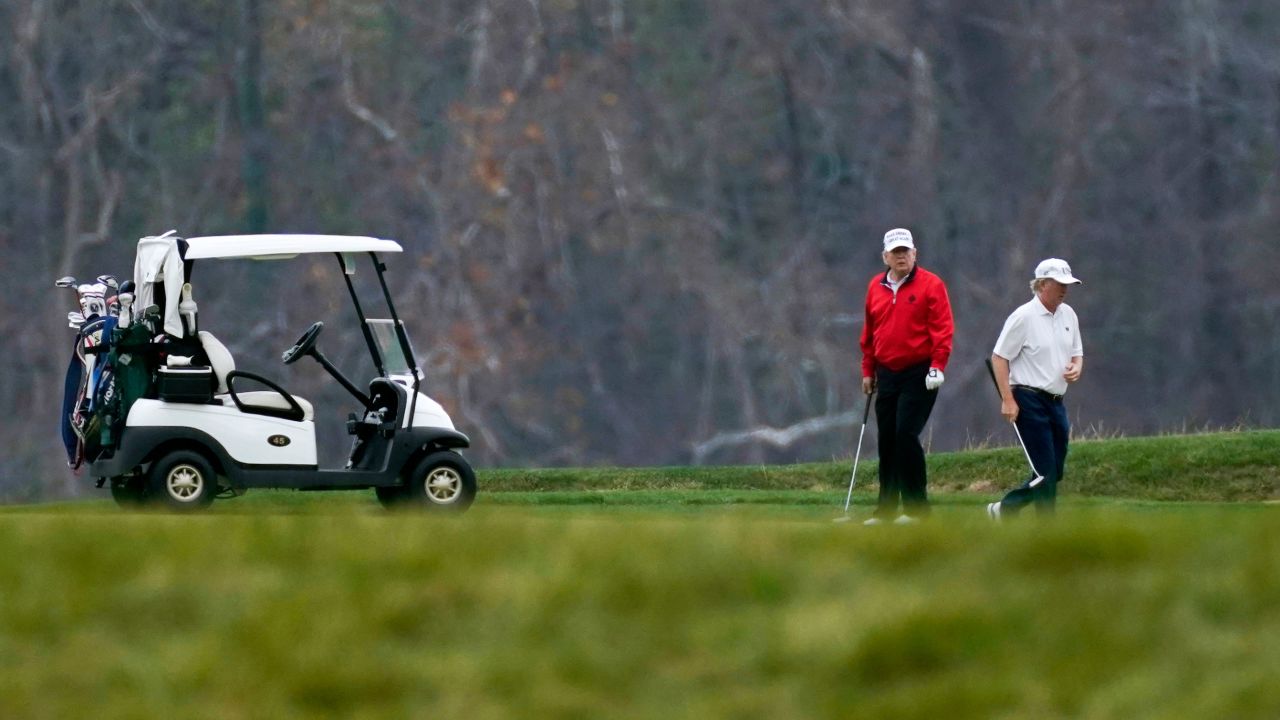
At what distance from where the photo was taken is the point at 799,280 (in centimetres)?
3622

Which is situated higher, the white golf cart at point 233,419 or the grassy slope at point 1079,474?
the white golf cart at point 233,419

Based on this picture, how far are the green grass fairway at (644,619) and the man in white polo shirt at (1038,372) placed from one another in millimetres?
4218

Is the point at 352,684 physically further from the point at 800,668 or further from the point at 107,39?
the point at 107,39

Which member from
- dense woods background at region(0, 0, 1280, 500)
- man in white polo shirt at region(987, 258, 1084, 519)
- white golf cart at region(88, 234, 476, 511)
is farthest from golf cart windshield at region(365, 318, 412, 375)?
dense woods background at region(0, 0, 1280, 500)

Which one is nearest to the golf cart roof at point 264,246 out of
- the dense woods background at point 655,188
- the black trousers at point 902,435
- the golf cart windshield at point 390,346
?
the golf cart windshield at point 390,346

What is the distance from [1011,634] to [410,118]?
31.4 metres

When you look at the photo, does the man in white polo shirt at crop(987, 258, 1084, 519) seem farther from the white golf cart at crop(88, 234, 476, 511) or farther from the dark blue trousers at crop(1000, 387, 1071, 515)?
the white golf cart at crop(88, 234, 476, 511)

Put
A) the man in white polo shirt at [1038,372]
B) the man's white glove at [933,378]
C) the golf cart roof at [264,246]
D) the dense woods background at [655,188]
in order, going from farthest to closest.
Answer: the dense woods background at [655,188], the golf cart roof at [264,246], the man's white glove at [933,378], the man in white polo shirt at [1038,372]

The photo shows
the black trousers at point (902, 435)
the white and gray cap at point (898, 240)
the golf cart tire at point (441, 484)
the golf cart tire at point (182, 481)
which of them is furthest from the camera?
the golf cart tire at point (441, 484)

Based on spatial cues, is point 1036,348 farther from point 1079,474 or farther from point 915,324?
point 1079,474

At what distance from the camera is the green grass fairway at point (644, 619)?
549 centimetres

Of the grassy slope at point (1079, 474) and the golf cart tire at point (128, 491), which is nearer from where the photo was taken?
the golf cart tire at point (128, 491)

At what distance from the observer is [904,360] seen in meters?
12.0

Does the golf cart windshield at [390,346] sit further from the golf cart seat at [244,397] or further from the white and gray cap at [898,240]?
the white and gray cap at [898,240]
